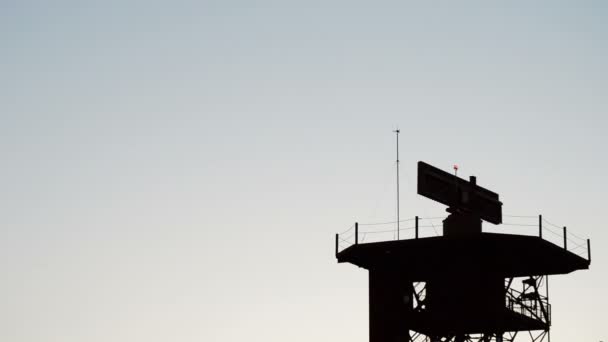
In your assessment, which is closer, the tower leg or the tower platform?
the tower platform

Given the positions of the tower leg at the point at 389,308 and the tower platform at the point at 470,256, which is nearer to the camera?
the tower platform at the point at 470,256

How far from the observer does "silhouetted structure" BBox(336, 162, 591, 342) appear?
51406mm

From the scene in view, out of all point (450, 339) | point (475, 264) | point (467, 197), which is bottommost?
point (450, 339)

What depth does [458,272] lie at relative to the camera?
52094mm

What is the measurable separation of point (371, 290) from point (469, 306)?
506 cm

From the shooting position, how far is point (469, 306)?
51688 millimetres

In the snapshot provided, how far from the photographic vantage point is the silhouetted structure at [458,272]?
5141 cm

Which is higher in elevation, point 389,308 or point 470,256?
point 470,256

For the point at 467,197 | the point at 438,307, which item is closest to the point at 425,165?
the point at 467,197

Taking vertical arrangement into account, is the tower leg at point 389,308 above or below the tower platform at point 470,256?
below

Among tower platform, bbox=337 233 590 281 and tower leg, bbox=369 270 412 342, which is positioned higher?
tower platform, bbox=337 233 590 281

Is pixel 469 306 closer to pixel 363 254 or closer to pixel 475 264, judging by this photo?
pixel 475 264

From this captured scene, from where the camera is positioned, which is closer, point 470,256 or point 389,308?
point 470,256

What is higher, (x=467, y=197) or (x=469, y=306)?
(x=467, y=197)
